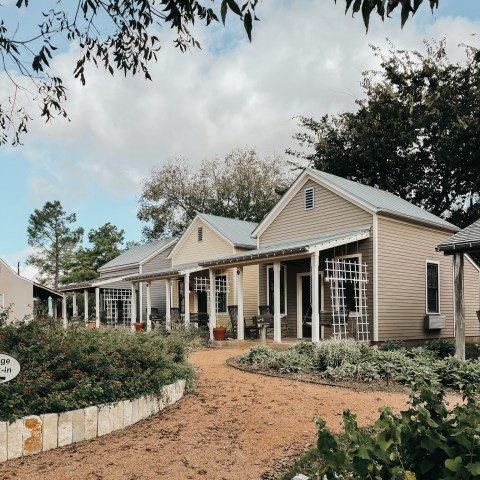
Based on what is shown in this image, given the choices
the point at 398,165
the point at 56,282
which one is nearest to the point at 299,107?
the point at 398,165

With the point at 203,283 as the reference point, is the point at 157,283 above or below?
below

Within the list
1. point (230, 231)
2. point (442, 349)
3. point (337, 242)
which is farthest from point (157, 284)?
point (442, 349)

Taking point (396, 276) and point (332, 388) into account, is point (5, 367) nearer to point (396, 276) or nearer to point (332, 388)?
point (332, 388)

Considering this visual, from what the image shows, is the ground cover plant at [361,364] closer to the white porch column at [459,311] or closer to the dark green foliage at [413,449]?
the white porch column at [459,311]

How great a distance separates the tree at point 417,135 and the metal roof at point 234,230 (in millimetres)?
7464

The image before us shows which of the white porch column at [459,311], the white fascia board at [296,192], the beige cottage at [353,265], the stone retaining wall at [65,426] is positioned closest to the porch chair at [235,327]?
the beige cottage at [353,265]

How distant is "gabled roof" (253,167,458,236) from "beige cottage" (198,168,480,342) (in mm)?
36

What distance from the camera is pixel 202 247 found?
25781 millimetres

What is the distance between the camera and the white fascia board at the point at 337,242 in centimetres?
1475

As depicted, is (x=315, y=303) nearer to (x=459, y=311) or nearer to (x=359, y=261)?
(x=359, y=261)

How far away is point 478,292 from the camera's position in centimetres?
2108

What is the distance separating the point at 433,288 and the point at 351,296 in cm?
361

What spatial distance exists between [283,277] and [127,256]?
18.0 metres

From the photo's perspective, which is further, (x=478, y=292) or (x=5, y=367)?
(x=478, y=292)
